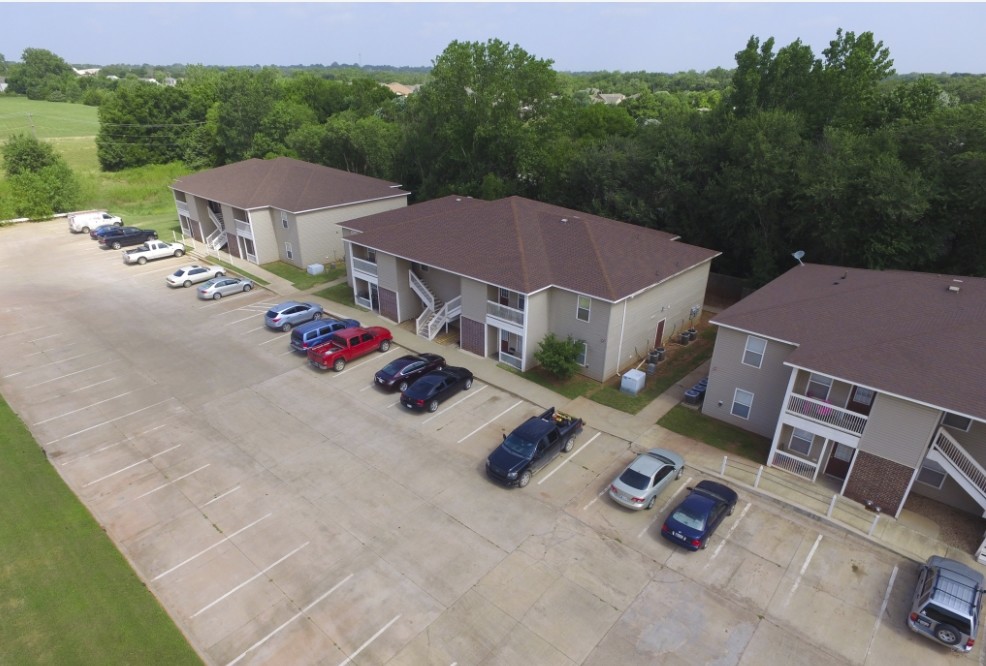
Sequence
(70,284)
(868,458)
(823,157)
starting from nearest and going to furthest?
(868,458) → (823,157) → (70,284)

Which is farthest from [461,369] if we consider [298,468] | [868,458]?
[868,458]

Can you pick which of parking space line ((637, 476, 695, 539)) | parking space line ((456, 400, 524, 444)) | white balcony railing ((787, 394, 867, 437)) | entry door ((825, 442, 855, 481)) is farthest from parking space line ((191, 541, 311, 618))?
entry door ((825, 442, 855, 481))

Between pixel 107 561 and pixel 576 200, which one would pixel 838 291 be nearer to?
pixel 576 200

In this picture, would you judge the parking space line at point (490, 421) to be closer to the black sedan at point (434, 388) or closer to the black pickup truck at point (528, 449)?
the black pickup truck at point (528, 449)

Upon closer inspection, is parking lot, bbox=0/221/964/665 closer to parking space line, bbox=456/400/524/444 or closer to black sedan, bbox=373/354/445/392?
parking space line, bbox=456/400/524/444

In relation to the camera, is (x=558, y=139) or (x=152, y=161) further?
(x=152, y=161)

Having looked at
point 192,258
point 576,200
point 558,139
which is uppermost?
point 558,139

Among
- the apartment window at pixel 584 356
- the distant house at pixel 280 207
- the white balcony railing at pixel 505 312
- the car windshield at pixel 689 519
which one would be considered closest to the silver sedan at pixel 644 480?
the car windshield at pixel 689 519

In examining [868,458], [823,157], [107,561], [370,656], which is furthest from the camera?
[823,157]
